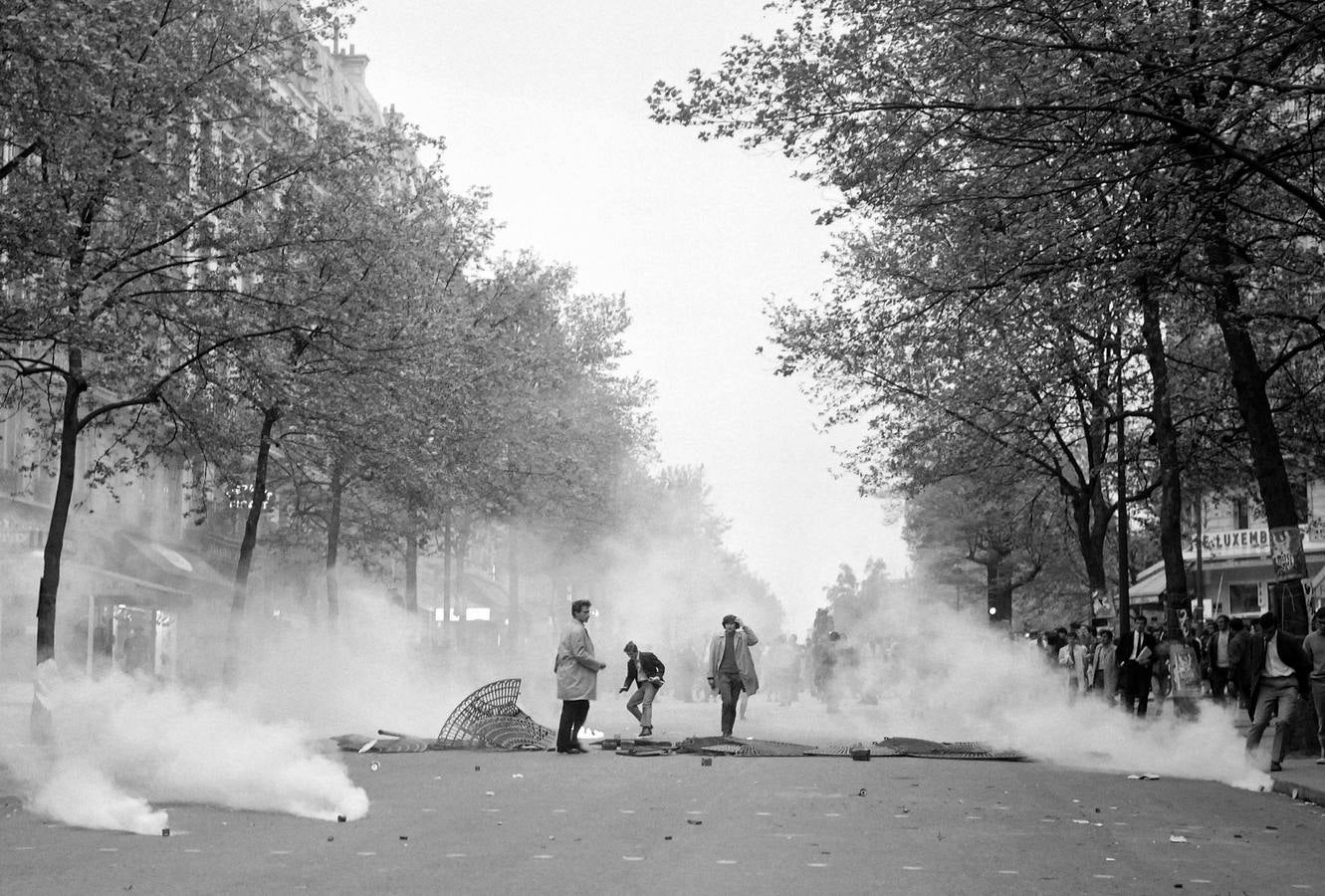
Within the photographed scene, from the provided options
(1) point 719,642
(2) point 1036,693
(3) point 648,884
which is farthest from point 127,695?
(2) point 1036,693

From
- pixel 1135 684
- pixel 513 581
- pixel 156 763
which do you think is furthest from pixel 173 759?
pixel 513 581

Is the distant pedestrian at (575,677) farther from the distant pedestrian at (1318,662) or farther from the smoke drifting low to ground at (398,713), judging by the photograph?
the distant pedestrian at (1318,662)

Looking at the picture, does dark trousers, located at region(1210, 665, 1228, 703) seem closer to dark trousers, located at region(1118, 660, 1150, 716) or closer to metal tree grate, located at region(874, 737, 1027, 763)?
dark trousers, located at region(1118, 660, 1150, 716)

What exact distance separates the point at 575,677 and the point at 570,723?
0.64m

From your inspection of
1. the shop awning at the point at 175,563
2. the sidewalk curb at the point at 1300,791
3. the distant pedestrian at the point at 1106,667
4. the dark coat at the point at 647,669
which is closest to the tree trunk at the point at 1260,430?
the sidewalk curb at the point at 1300,791

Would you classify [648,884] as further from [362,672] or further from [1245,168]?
[362,672]

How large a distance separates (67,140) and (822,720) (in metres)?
19.2

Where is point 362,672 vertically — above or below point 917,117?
below

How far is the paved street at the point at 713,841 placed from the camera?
27.4ft

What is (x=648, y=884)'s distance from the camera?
26.9 feet

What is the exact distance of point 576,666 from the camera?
19.6m

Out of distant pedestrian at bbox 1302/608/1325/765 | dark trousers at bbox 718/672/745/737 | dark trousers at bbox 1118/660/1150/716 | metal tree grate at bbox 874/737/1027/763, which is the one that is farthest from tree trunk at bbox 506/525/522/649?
distant pedestrian at bbox 1302/608/1325/765

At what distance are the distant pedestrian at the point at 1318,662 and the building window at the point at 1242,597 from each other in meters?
39.7

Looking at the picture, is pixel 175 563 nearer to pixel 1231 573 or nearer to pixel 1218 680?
pixel 1218 680
